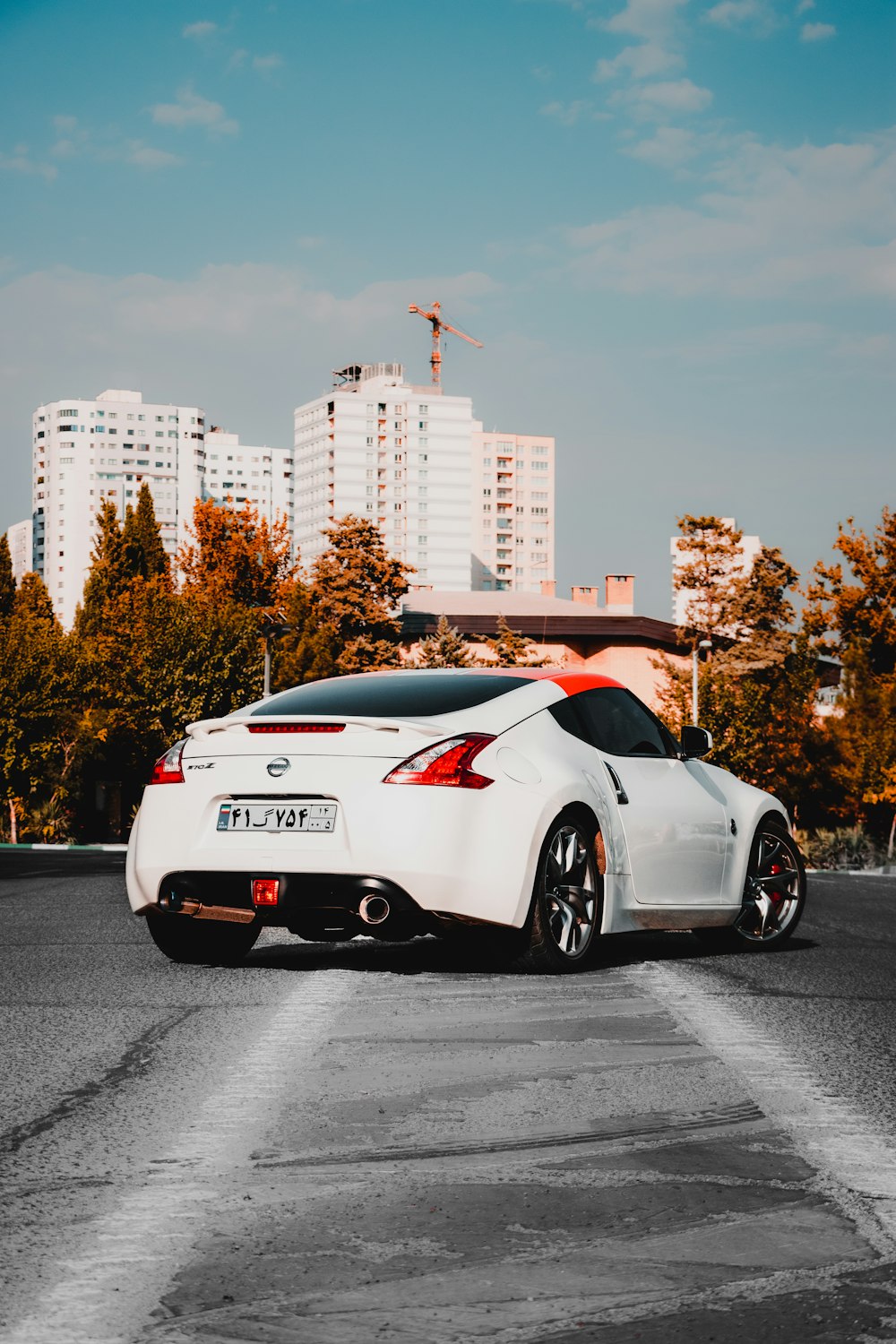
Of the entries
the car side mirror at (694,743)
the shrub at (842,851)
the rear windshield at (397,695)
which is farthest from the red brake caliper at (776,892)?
the shrub at (842,851)

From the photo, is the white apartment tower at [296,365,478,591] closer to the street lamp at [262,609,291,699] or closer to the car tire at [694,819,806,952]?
the street lamp at [262,609,291,699]

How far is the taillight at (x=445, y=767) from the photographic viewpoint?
7129 mm

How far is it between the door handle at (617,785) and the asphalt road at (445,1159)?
96 cm

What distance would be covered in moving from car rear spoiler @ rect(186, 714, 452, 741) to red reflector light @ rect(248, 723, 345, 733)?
2 centimetres

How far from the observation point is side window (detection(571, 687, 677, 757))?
8.34 m

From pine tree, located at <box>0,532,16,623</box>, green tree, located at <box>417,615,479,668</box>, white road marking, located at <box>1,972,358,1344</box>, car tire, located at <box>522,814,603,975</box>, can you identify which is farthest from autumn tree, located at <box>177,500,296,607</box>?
white road marking, located at <box>1,972,358,1344</box>

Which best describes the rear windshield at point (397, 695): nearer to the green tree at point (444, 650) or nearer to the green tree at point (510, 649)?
the green tree at point (510, 649)

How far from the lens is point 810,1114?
4664 mm

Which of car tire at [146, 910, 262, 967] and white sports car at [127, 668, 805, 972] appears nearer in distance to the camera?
white sports car at [127, 668, 805, 972]

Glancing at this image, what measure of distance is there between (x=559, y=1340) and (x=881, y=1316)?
0.61 m

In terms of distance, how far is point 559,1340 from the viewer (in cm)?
278

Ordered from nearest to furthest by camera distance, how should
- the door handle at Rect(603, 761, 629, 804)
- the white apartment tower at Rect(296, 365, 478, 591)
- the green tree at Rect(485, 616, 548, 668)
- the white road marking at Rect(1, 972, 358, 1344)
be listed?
the white road marking at Rect(1, 972, 358, 1344) → the door handle at Rect(603, 761, 629, 804) → the green tree at Rect(485, 616, 548, 668) → the white apartment tower at Rect(296, 365, 478, 591)

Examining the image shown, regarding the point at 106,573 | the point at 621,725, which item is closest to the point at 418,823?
the point at 621,725

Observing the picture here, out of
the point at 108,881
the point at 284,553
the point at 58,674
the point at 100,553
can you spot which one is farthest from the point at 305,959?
the point at 284,553
